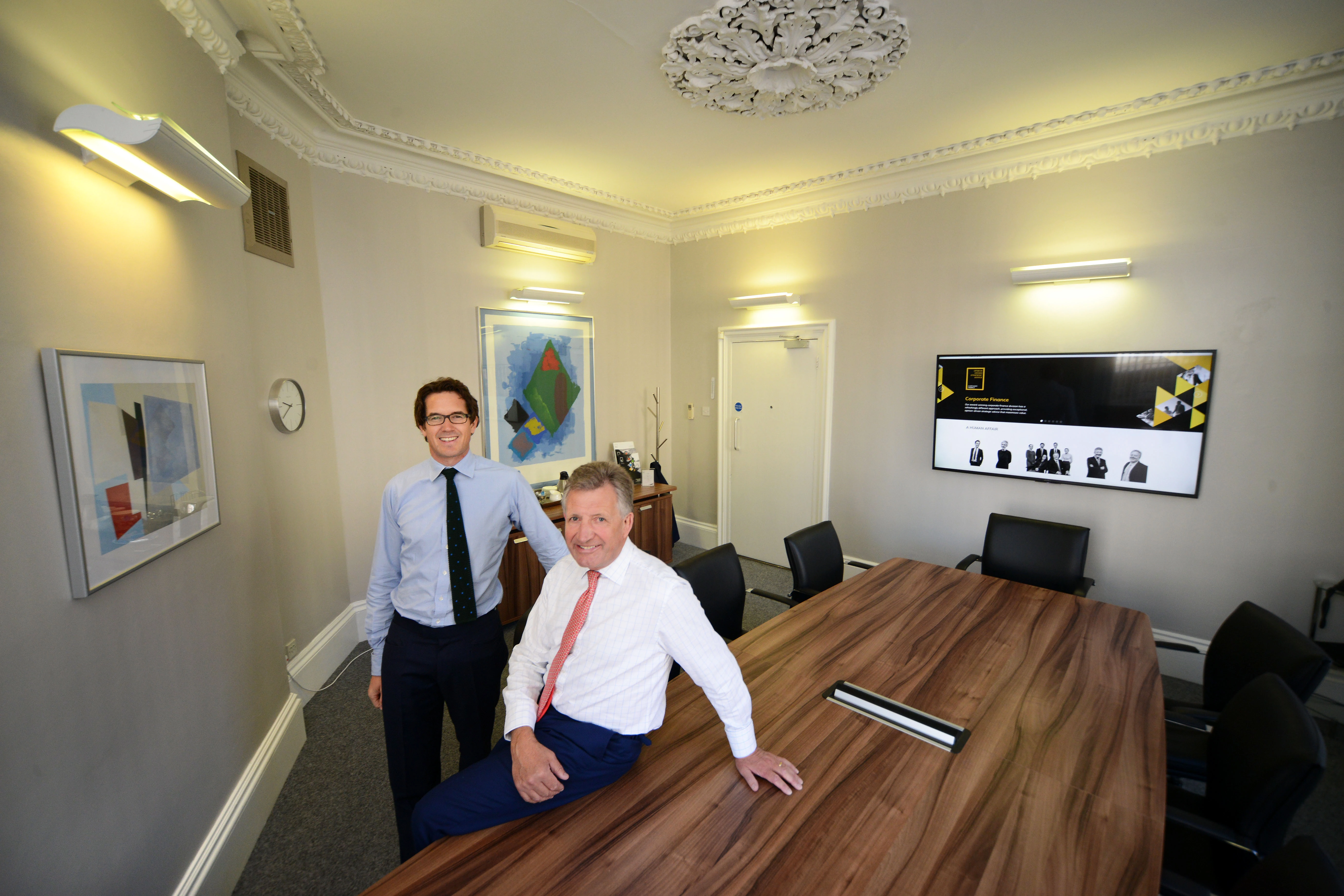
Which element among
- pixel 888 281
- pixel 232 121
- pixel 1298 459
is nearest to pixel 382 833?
pixel 232 121

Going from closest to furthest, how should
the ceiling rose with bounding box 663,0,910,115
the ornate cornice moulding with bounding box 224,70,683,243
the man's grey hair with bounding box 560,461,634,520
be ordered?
the man's grey hair with bounding box 560,461,634,520 → the ceiling rose with bounding box 663,0,910,115 → the ornate cornice moulding with bounding box 224,70,683,243

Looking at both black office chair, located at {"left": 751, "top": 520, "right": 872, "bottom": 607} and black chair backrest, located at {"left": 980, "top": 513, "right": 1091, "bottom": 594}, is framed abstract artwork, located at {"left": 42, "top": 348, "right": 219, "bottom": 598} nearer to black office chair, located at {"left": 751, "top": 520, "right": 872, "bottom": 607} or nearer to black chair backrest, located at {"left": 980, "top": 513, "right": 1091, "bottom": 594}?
black office chair, located at {"left": 751, "top": 520, "right": 872, "bottom": 607}

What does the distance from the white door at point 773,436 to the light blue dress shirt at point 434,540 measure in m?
3.18

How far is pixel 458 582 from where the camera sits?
1791 millimetres

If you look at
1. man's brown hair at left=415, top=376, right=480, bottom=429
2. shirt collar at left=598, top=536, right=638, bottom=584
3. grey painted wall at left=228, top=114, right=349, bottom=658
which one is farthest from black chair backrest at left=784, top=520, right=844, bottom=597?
grey painted wall at left=228, top=114, right=349, bottom=658

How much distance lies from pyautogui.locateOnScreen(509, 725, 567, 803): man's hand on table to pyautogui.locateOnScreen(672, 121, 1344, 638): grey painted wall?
3527 mm

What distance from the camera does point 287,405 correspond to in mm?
2863

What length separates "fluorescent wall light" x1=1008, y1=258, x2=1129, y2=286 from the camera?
3.06m

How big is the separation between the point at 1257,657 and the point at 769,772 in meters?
1.92

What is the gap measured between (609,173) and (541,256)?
0.84 m

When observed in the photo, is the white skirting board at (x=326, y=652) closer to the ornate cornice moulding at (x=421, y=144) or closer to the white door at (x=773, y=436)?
the ornate cornice moulding at (x=421, y=144)

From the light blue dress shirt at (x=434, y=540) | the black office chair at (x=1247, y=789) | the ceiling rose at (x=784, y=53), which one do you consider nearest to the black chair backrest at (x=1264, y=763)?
the black office chair at (x=1247, y=789)

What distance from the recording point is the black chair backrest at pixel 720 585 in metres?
2.44

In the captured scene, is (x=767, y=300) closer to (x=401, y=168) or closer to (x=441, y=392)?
(x=401, y=168)
